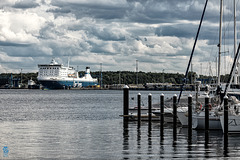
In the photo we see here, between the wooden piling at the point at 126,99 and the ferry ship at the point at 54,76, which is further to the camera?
the ferry ship at the point at 54,76

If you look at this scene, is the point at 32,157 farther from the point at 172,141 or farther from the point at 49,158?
the point at 172,141

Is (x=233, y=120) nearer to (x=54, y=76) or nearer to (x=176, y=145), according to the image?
(x=176, y=145)

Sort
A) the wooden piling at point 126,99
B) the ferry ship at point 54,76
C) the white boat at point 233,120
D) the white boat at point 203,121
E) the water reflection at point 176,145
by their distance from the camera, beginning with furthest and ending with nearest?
the ferry ship at point 54,76 < the wooden piling at point 126,99 < the white boat at point 203,121 < the white boat at point 233,120 < the water reflection at point 176,145

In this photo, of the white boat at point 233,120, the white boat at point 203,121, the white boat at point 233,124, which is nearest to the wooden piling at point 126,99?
the white boat at point 203,121

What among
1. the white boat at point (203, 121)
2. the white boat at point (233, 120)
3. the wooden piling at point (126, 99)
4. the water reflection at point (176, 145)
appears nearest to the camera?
the water reflection at point (176, 145)

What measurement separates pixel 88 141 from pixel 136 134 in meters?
4.00

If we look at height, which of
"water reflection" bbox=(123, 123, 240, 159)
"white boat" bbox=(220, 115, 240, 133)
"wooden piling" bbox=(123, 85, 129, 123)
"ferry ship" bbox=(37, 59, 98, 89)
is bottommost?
"water reflection" bbox=(123, 123, 240, 159)

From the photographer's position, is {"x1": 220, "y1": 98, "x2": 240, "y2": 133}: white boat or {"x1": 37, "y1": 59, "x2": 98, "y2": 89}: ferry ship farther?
{"x1": 37, "y1": 59, "x2": 98, "y2": 89}: ferry ship

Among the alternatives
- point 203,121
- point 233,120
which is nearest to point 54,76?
point 203,121

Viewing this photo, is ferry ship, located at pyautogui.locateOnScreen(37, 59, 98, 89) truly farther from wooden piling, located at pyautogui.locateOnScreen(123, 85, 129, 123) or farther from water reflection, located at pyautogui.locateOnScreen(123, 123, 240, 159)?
water reflection, located at pyautogui.locateOnScreen(123, 123, 240, 159)

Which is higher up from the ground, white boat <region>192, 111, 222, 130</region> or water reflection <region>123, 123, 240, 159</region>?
white boat <region>192, 111, 222, 130</region>

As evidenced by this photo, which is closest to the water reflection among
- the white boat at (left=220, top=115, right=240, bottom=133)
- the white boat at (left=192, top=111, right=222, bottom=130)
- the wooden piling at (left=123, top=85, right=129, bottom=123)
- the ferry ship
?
the white boat at (left=192, top=111, right=222, bottom=130)

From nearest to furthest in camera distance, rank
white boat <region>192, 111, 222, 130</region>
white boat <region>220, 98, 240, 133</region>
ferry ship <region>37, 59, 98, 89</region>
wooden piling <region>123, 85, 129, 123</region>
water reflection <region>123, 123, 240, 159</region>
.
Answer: water reflection <region>123, 123, 240, 159</region>
white boat <region>220, 98, 240, 133</region>
white boat <region>192, 111, 222, 130</region>
wooden piling <region>123, 85, 129, 123</region>
ferry ship <region>37, 59, 98, 89</region>

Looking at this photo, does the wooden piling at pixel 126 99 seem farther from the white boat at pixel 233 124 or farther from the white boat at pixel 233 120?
the white boat at pixel 233 124
